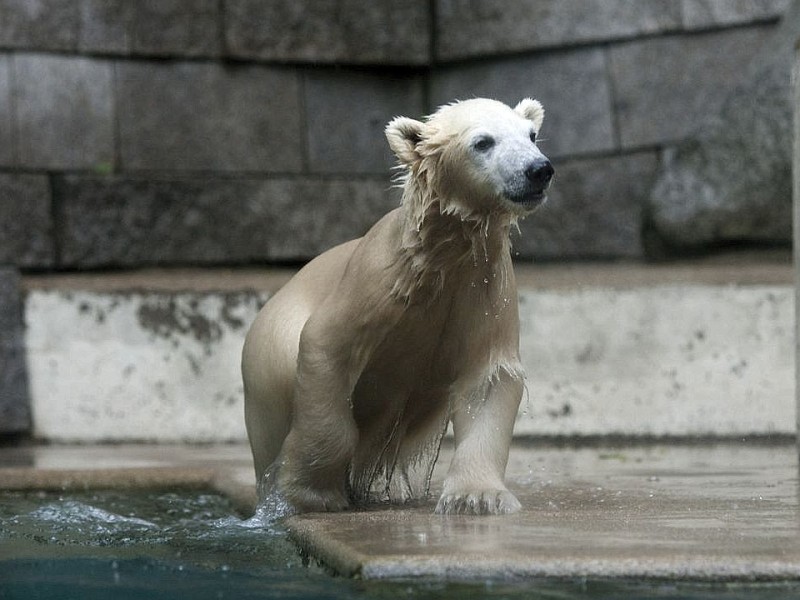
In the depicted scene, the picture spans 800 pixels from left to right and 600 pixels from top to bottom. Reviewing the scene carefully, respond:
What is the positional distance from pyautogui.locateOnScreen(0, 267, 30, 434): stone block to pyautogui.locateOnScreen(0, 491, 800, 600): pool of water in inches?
83.1

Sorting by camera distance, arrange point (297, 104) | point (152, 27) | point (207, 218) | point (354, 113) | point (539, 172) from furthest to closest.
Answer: point (354, 113) < point (297, 104) < point (207, 218) < point (152, 27) < point (539, 172)

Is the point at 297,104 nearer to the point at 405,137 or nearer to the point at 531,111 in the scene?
the point at 531,111

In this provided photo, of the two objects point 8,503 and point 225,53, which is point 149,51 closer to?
point 225,53

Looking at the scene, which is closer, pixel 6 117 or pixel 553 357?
pixel 553 357

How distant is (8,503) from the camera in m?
4.84

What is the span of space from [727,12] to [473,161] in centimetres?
452

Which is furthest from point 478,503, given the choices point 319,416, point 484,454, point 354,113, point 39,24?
point 354,113

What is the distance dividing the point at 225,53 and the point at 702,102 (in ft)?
8.56

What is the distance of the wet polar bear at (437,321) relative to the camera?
3688mm

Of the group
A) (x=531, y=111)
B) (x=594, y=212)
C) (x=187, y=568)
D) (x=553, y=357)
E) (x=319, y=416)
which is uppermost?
(x=531, y=111)

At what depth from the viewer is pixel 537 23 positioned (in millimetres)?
8109

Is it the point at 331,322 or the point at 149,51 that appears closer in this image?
the point at 331,322

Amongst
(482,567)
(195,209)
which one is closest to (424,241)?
(482,567)

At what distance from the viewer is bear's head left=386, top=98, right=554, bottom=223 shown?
11.9 ft
